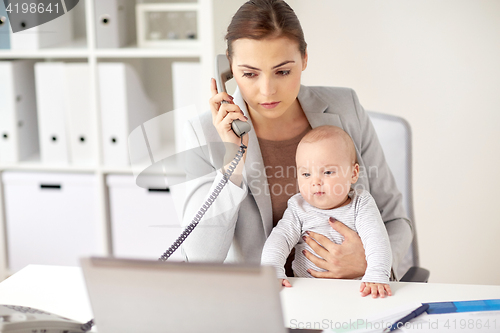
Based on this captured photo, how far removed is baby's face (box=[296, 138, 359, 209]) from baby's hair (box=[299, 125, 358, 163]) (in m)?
0.01

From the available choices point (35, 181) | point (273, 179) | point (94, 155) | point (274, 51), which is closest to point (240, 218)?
point (273, 179)

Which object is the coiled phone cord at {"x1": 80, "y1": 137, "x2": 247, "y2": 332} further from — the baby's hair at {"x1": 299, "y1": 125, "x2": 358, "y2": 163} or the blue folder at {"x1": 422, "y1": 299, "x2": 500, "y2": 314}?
the blue folder at {"x1": 422, "y1": 299, "x2": 500, "y2": 314}

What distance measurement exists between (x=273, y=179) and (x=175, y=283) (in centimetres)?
79

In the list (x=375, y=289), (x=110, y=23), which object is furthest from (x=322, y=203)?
(x=110, y=23)

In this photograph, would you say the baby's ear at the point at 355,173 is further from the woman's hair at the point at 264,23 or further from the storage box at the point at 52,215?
the storage box at the point at 52,215

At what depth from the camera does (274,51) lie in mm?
1103

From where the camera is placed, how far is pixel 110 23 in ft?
6.36

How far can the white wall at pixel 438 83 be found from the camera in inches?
77.7

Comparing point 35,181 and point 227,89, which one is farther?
point 35,181

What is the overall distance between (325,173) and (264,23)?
374mm

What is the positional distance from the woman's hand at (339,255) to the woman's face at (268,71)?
313mm

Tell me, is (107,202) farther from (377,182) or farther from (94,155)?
(377,182)

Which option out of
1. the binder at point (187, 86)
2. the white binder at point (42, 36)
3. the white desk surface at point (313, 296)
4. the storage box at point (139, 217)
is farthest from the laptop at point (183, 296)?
the white binder at point (42, 36)

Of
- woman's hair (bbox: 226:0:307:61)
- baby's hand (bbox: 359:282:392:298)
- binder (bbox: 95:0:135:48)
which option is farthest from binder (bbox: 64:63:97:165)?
baby's hand (bbox: 359:282:392:298)
